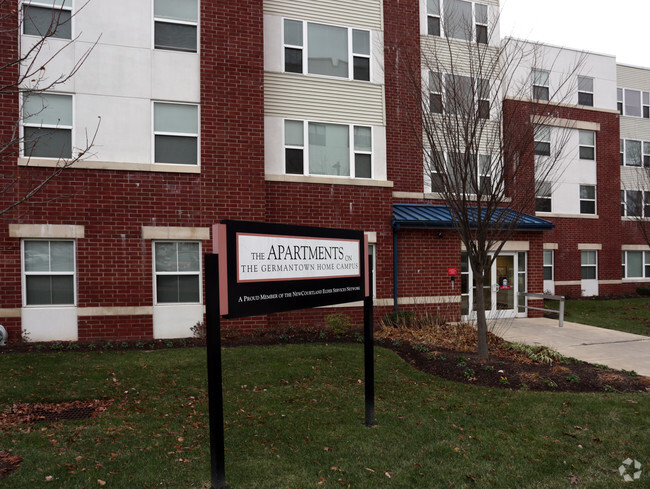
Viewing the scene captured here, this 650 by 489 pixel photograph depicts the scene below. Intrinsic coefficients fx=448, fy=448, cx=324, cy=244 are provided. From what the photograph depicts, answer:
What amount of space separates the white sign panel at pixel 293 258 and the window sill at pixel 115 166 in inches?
268

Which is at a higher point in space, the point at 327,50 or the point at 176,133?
the point at 327,50

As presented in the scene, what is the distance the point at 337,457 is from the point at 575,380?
15.0ft

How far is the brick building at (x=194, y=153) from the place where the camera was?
10070 millimetres

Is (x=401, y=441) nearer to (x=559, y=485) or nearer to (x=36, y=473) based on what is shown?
(x=559, y=485)

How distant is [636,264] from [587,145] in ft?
23.6

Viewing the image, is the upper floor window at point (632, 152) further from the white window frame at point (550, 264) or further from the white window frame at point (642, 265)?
the white window frame at point (550, 264)

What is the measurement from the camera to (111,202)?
1038 cm

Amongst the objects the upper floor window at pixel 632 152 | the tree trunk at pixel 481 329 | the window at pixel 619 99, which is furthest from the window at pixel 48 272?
the window at pixel 619 99

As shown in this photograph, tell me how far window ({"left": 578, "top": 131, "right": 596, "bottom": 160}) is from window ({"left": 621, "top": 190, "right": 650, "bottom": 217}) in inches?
101

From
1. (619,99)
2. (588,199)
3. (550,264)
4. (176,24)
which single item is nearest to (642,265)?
(588,199)

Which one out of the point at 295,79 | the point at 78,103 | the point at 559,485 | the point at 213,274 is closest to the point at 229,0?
the point at 295,79

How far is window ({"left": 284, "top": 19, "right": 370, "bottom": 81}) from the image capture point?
1252 centimetres

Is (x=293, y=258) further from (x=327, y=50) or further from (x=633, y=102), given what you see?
(x=633, y=102)

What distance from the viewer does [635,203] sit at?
2028cm
